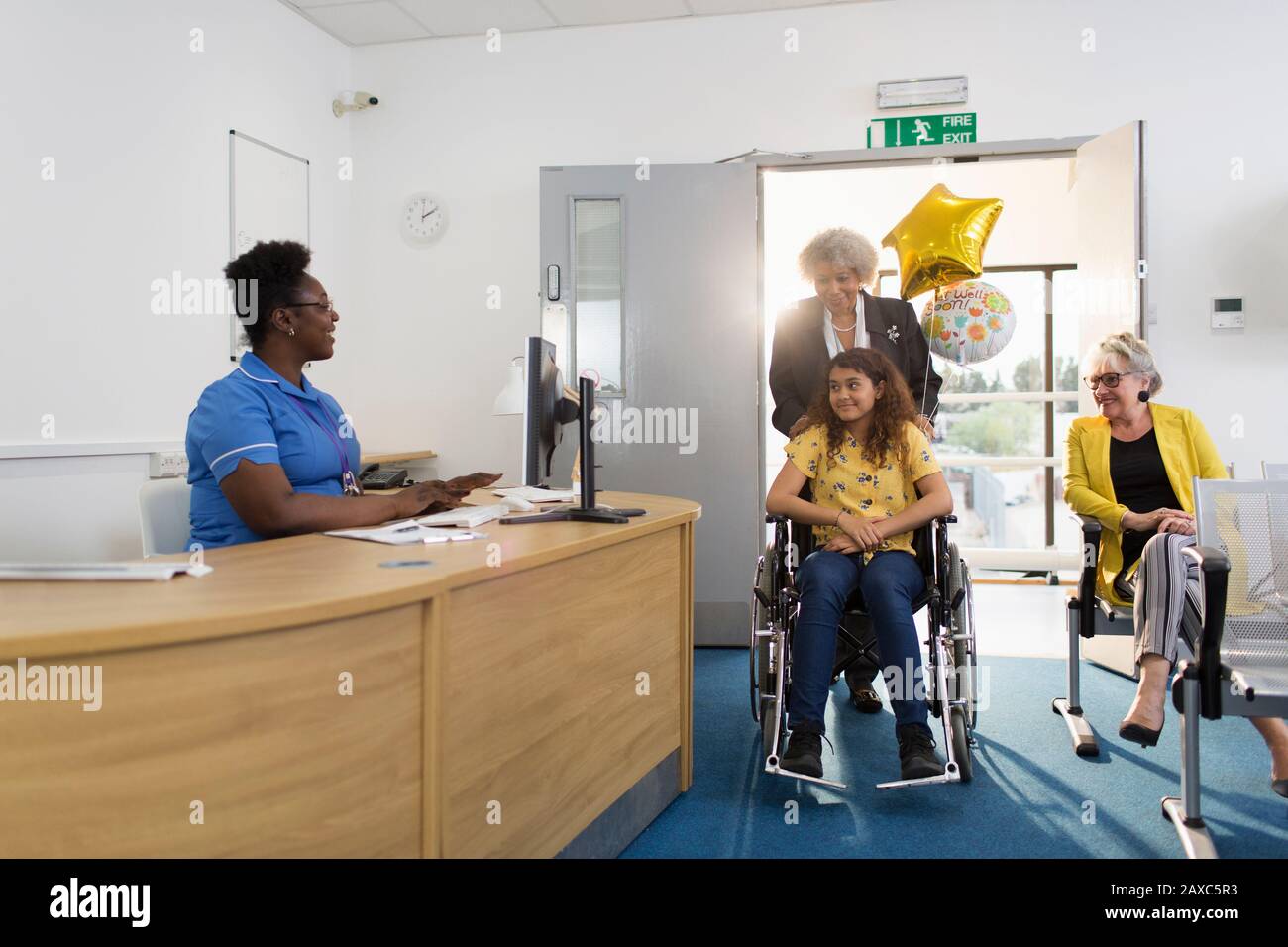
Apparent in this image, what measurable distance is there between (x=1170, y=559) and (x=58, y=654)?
2522mm

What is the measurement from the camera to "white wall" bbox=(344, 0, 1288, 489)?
14.6ft

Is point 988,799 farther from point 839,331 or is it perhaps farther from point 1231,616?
point 839,331

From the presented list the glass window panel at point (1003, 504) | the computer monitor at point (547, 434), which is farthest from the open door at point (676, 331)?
the glass window panel at point (1003, 504)

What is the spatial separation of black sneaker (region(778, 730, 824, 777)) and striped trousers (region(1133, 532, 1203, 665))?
2.92ft

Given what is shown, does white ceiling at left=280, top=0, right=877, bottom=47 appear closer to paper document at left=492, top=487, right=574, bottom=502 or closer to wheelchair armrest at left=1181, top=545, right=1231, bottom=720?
paper document at left=492, top=487, right=574, bottom=502

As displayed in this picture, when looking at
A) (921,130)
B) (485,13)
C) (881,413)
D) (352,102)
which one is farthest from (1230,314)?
(352,102)

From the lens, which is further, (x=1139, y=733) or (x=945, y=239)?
(x=945, y=239)

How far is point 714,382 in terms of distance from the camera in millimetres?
4582

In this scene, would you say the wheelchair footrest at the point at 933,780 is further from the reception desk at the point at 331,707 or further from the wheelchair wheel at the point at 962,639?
the reception desk at the point at 331,707

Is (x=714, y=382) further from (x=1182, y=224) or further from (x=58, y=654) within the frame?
(x=58, y=654)

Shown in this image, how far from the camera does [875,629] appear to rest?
2809 mm

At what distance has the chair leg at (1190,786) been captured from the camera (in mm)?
2270

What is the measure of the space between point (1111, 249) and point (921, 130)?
104cm

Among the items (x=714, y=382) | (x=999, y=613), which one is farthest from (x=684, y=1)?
(x=999, y=613)
